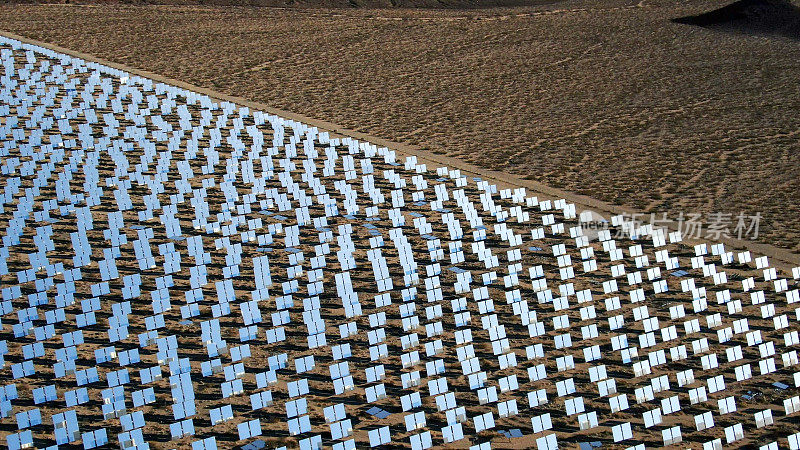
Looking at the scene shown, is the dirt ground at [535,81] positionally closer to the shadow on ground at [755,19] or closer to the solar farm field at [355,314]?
the shadow on ground at [755,19]

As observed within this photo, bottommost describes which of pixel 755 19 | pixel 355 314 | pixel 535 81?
pixel 355 314

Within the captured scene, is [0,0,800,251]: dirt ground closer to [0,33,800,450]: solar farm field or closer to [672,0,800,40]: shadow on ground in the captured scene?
[672,0,800,40]: shadow on ground

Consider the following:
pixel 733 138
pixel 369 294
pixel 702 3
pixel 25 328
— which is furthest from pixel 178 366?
pixel 702 3

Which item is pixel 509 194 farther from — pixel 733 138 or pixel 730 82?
pixel 730 82

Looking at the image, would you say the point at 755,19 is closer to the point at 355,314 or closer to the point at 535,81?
the point at 535,81

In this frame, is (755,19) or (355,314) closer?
(355,314)

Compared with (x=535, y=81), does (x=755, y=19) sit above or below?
above

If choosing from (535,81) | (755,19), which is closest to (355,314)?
(535,81)
